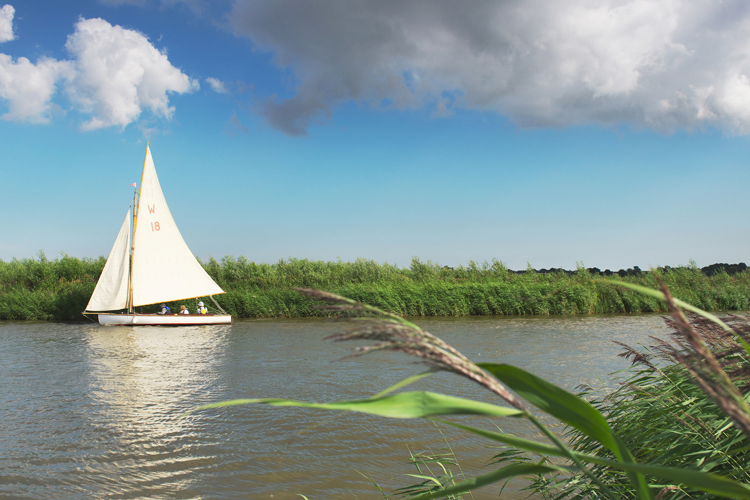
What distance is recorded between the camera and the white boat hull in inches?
762

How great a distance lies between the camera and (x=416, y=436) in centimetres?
538

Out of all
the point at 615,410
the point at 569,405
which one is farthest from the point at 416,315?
the point at 569,405

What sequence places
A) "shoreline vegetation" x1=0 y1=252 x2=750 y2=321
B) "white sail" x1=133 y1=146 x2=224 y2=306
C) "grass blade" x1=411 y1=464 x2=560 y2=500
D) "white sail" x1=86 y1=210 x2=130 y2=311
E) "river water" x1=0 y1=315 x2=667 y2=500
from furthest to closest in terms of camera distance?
"white sail" x1=133 y1=146 x2=224 y2=306
"white sail" x1=86 y1=210 x2=130 y2=311
"shoreline vegetation" x1=0 y1=252 x2=750 y2=321
"river water" x1=0 y1=315 x2=667 y2=500
"grass blade" x1=411 y1=464 x2=560 y2=500

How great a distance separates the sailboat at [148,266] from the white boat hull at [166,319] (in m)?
0.45

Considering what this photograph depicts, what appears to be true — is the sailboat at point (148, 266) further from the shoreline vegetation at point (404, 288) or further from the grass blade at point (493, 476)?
the grass blade at point (493, 476)

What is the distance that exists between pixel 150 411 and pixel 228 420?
1.35 m

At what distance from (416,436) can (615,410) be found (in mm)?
2519

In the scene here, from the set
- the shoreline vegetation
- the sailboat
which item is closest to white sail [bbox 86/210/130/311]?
the sailboat

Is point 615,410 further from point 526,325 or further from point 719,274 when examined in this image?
point 719,274

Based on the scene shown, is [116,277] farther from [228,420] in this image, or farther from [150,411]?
[228,420]

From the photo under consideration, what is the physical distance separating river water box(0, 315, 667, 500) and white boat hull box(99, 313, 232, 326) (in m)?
5.34

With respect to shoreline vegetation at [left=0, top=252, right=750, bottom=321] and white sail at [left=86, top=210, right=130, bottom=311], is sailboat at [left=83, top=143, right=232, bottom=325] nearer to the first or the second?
white sail at [left=86, top=210, right=130, bottom=311]

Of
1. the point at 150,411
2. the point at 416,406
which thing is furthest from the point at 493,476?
the point at 150,411

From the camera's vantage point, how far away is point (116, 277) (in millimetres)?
21094
